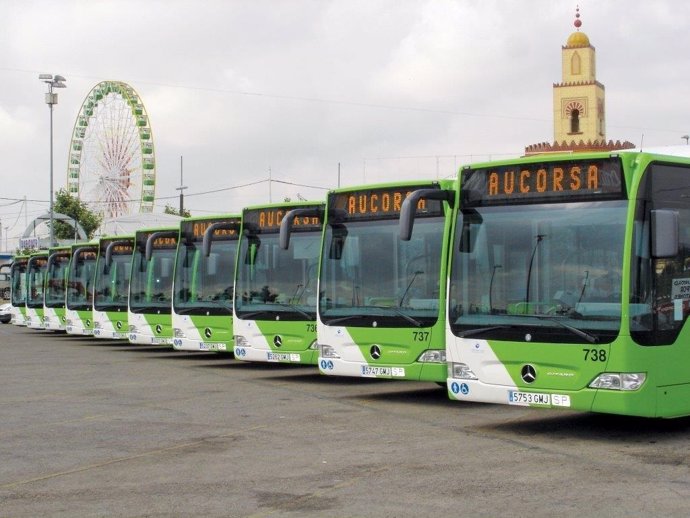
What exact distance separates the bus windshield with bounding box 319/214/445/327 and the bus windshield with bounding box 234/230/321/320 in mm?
2605

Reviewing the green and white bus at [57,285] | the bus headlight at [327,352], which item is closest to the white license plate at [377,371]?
the bus headlight at [327,352]

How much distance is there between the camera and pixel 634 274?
1097cm

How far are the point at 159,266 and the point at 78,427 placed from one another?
1313 cm

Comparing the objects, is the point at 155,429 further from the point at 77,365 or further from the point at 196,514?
the point at 77,365

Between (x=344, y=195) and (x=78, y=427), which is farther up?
(x=344, y=195)

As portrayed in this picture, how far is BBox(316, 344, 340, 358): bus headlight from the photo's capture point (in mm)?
15578

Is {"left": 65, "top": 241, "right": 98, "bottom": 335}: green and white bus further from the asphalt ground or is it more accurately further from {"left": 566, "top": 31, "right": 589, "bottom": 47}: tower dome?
{"left": 566, "top": 31, "right": 589, "bottom": 47}: tower dome

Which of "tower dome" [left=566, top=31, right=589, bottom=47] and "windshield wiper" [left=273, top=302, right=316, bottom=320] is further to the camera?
"tower dome" [left=566, top=31, right=589, bottom=47]

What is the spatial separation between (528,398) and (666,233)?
2085 millimetres

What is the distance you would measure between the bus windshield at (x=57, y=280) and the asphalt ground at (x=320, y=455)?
18202 mm

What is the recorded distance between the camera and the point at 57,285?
35812 millimetres

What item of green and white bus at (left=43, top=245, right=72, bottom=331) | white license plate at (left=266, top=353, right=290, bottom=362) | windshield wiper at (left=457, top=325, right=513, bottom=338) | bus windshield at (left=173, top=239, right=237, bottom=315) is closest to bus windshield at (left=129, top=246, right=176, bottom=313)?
bus windshield at (left=173, top=239, right=237, bottom=315)

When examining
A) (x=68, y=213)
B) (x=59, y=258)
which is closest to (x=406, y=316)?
(x=59, y=258)

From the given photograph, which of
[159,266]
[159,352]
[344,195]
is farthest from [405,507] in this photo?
→ [159,352]
